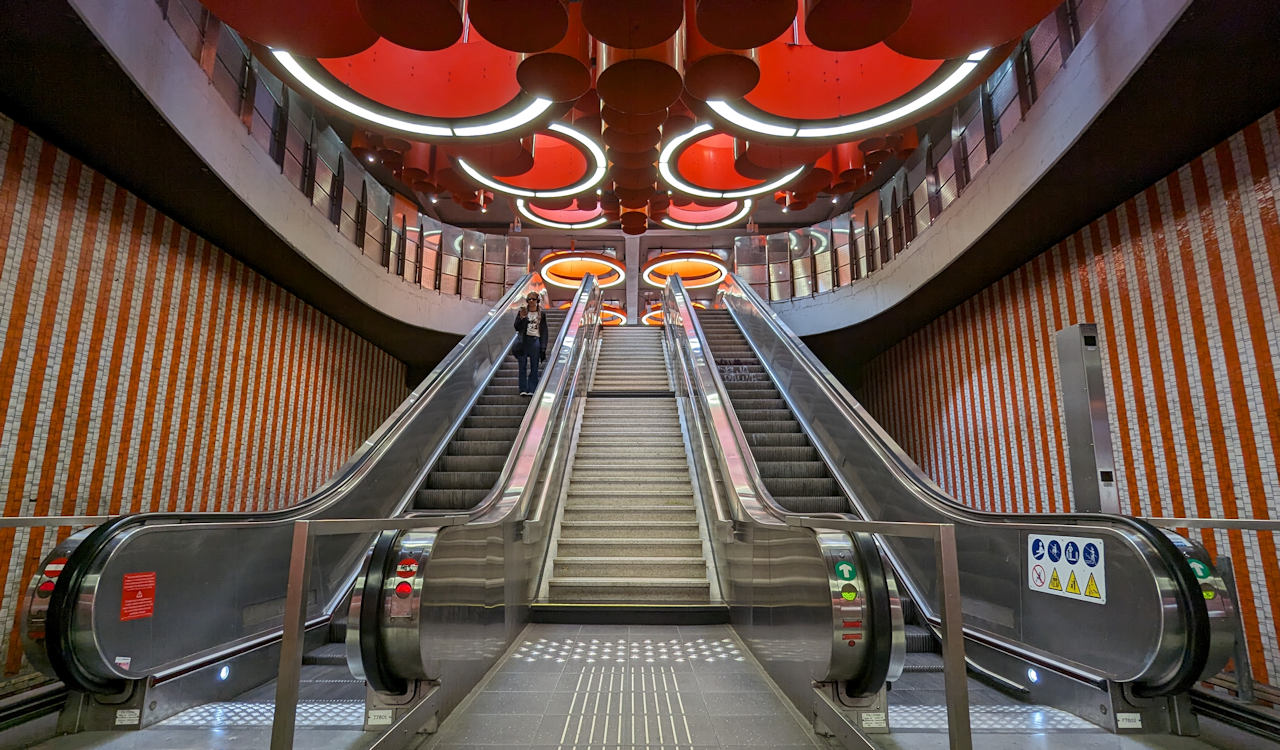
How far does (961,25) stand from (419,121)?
434 cm

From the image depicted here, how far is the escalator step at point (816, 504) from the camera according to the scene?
5.79 m

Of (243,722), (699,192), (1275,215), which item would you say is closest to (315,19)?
(243,722)

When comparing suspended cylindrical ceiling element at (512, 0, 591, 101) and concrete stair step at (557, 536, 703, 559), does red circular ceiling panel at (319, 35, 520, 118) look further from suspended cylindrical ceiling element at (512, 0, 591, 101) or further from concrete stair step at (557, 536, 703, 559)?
concrete stair step at (557, 536, 703, 559)

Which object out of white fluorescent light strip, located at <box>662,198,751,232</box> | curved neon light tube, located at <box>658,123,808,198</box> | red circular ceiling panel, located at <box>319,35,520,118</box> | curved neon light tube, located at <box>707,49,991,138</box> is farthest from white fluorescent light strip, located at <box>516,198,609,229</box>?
curved neon light tube, located at <box>707,49,991,138</box>

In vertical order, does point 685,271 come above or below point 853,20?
above

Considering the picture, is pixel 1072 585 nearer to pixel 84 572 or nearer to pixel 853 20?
pixel 853 20

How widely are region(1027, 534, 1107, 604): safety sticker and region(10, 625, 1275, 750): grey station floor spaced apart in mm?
544

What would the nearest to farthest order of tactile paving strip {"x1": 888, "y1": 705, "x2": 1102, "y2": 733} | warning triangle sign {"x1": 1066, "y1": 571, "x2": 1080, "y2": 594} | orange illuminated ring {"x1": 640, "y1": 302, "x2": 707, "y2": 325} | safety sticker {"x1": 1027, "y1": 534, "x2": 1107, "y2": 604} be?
tactile paving strip {"x1": 888, "y1": 705, "x2": 1102, "y2": 733} < safety sticker {"x1": 1027, "y1": 534, "x2": 1107, "y2": 604} < warning triangle sign {"x1": 1066, "y1": 571, "x2": 1080, "y2": 594} < orange illuminated ring {"x1": 640, "y1": 302, "x2": 707, "y2": 325}

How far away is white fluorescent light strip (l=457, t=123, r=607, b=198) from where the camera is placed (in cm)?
742

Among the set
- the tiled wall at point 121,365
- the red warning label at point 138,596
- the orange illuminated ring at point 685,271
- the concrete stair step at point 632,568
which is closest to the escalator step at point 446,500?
the concrete stair step at point 632,568

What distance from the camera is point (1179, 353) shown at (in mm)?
5258

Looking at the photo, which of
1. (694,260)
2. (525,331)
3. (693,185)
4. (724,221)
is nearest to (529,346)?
(525,331)

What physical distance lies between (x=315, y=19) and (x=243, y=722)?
3962 millimetres

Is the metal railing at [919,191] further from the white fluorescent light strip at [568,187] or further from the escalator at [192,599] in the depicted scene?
the escalator at [192,599]
